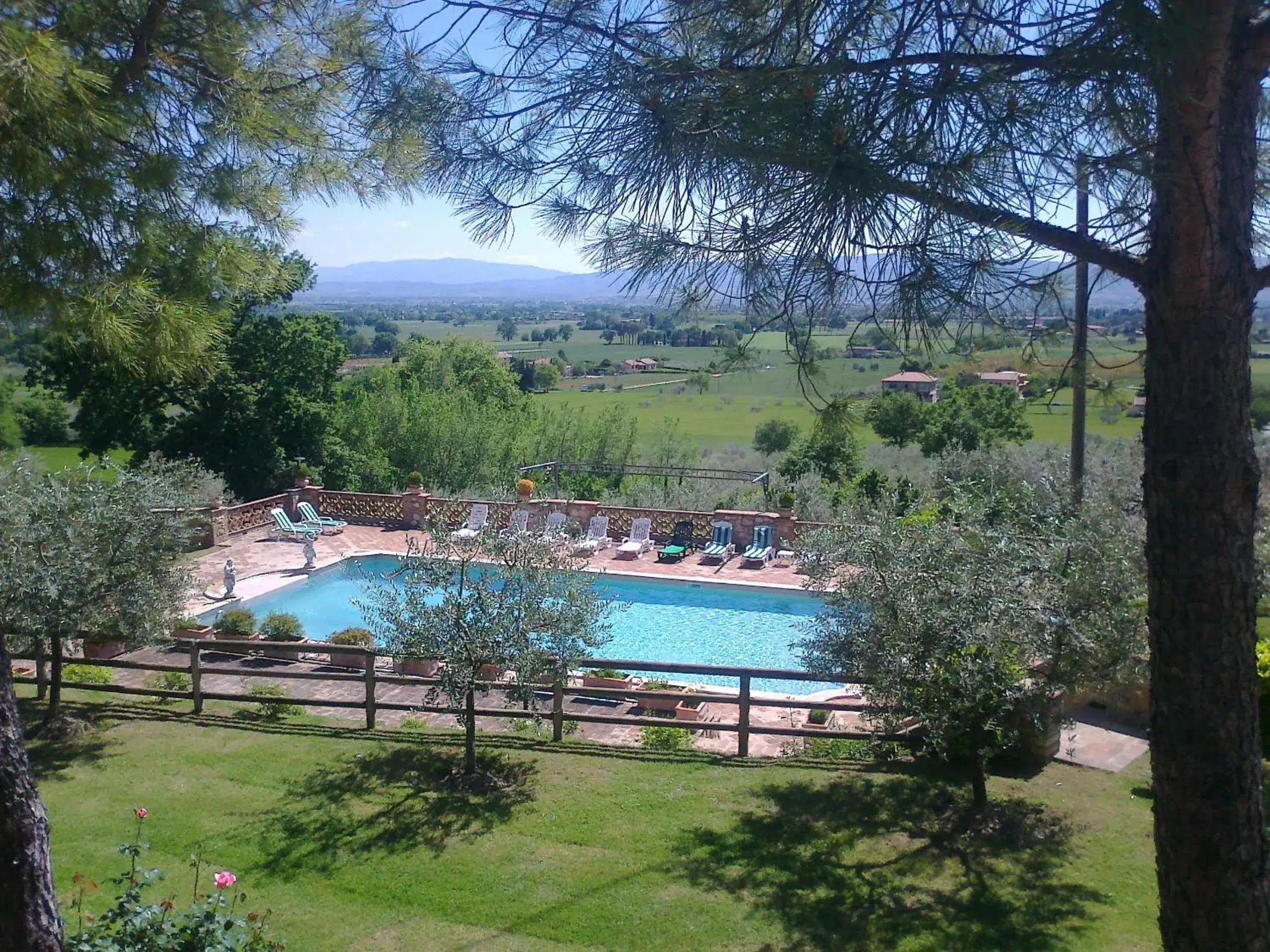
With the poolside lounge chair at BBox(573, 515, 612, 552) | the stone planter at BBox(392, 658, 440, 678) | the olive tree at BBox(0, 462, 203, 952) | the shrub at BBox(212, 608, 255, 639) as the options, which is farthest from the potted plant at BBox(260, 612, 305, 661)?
the poolside lounge chair at BBox(573, 515, 612, 552)

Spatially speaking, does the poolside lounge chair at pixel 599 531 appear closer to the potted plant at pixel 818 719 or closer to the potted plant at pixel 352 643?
the potted plant at pixel 352 643

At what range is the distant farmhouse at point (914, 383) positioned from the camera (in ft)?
13.2

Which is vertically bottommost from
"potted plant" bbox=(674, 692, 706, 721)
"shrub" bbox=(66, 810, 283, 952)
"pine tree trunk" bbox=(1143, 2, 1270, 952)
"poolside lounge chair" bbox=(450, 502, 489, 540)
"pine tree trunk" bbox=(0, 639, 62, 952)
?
"potted plant" bbox=(674, 692, 706, 721)

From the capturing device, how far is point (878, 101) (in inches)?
128

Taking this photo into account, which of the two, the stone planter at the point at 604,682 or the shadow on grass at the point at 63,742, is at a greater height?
the shadow on grass at the point at 63,742

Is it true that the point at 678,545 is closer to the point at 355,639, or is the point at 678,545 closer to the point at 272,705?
the point at 355,639

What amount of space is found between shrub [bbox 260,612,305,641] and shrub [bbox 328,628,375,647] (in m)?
0.67

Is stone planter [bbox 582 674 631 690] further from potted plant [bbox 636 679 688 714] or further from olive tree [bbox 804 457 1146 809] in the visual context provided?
olive tree [bbox 804 457 1146 809]

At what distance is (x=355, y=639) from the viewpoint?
1161 cm

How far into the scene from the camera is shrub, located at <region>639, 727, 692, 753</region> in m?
8.63

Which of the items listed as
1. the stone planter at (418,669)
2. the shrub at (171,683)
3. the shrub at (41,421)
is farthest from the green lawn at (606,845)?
the shrub at (41,421)

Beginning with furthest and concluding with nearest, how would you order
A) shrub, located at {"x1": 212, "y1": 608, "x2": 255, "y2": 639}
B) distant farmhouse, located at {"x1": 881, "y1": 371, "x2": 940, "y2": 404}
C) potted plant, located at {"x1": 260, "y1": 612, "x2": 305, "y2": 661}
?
shrub, located at {"x1": 212, "y1": 608, "x2": 255, "y2": 639}
potted plant, located at {"x1": 260, "y1": 612, "x2": 305, "y2": 661}
distant farmhouse, located at {"x1": 881, "y1": 371, "x2": 940, "y2": 404}

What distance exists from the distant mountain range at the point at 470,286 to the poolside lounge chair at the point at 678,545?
497 cm

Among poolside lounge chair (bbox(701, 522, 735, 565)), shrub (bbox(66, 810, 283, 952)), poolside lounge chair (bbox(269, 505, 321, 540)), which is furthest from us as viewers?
poolside lounge chair (bbox(269, 505, 321, 540))
